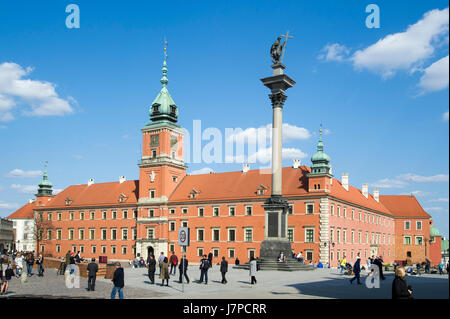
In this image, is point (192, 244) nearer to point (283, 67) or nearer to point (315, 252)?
point (315, 252)

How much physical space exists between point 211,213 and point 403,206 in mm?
41598

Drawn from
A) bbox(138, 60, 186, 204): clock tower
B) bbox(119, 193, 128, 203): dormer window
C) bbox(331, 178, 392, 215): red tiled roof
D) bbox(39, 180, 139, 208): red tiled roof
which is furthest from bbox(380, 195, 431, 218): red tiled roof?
bbox(119, 193, 128, 203): dormer window

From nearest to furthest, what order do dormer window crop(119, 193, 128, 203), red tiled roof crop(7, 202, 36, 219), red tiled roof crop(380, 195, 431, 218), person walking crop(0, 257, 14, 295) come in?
person walking crop(0, 257, 14, 295)
dormer window crop(119, 193, 128, 203)
red tiled roof crop(380, 195, 431, 218)
red tiled roof crop(7, 202, 36, 219)

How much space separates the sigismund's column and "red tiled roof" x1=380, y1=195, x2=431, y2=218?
58.2 m

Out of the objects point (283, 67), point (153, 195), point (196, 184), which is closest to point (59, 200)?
point (153, 195)

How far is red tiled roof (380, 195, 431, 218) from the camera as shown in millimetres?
86938

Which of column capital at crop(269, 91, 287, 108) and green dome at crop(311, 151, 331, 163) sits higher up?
column capital at crop(269, 91, 287, 108)

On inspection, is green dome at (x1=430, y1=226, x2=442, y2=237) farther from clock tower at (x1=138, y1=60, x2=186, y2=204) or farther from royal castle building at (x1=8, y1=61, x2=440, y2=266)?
clock tower at (x1=138, y1=60, x2=186, y2=204)

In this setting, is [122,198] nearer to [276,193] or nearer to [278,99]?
[276,193]

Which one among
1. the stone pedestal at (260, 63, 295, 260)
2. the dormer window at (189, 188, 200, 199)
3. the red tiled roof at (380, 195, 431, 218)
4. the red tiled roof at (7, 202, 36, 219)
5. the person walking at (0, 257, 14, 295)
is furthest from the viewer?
the red tiled roof at (7, 202, 36, 219)

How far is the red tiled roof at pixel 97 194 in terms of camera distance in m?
79.2

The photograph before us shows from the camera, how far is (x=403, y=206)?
292 feet

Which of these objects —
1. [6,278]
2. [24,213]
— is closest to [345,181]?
[6,278]
